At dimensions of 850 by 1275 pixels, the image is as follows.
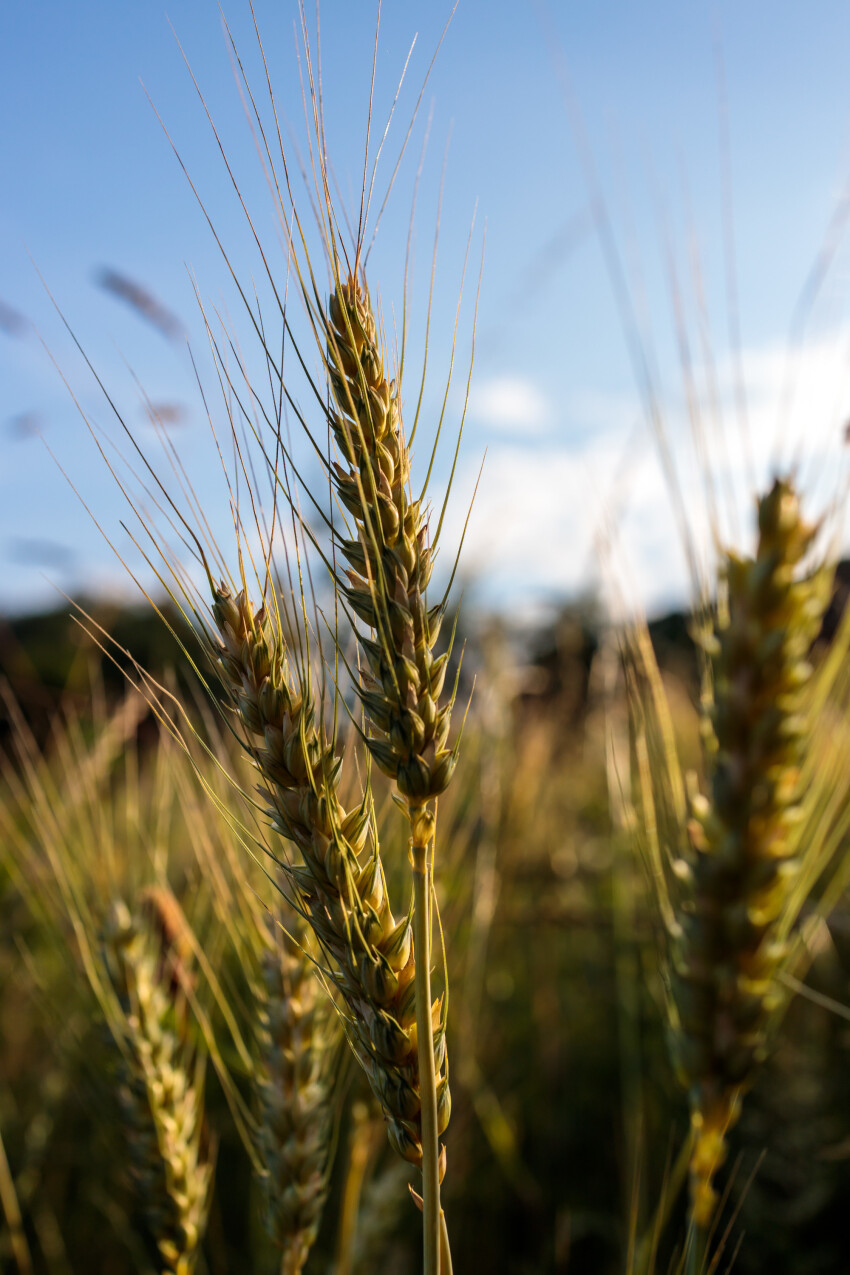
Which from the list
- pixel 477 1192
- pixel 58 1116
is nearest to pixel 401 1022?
pixel 477 1192

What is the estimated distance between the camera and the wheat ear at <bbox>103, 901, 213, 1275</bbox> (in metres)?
1.09

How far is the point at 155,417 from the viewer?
80cm


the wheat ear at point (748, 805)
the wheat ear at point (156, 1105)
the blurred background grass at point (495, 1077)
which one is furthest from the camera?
the blurred background grass at point (495, 1077)

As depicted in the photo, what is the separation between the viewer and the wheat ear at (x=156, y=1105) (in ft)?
3.56

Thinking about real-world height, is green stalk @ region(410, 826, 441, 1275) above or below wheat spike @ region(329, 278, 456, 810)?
below

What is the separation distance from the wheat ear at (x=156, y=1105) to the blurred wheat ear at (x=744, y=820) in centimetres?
74

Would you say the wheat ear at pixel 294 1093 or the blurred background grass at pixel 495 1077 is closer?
the wheat ear at pixel 294 1093

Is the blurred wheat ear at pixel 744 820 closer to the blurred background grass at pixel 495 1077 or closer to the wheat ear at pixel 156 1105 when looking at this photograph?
the blurred background grass at pixel 495 1077

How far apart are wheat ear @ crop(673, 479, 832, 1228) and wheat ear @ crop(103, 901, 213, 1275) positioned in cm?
82

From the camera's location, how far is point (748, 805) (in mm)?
641

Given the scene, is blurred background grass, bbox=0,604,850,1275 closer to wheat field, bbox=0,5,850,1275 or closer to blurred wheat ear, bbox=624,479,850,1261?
wheat field, bbox=0,5,850,1275

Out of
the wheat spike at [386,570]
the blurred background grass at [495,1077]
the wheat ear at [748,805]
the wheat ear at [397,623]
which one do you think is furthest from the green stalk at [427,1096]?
the blurred background grass at [495,1077]

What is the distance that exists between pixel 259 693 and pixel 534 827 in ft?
9.32

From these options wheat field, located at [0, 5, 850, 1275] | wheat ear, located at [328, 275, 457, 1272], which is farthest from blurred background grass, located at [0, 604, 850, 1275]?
wheat ear, located at [328, 275, 457, 1272]
